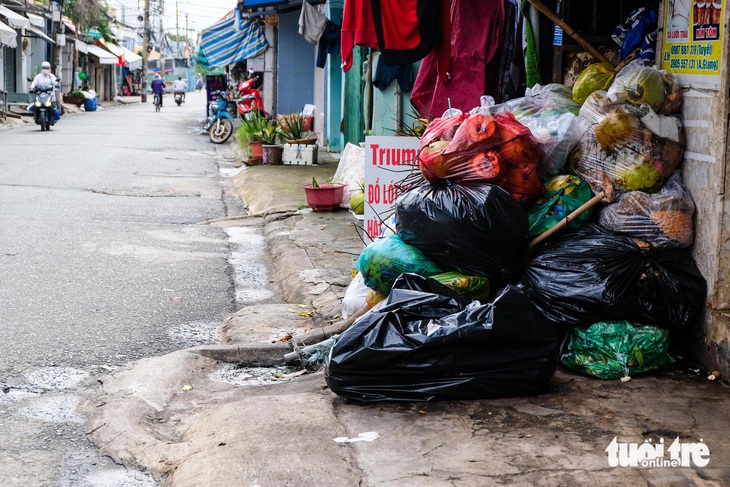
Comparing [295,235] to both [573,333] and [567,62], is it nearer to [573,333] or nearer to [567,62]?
[567,62]

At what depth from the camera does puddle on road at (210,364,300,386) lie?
4.58 m

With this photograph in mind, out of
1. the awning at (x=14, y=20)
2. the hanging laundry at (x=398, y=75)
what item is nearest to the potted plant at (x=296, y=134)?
the hanging laundry at (x=398, y=75)

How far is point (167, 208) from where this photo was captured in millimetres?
10281

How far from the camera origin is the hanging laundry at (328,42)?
15078 mm

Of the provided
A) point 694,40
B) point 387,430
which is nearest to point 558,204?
point 694,40

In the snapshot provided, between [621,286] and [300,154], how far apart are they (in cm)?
1008

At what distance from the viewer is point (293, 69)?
1967cm

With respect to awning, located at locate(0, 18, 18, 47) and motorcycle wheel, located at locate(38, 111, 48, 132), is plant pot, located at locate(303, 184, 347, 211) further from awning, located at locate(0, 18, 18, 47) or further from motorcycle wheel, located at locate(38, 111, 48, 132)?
awning, located at locate(0, 18, 18, 47)

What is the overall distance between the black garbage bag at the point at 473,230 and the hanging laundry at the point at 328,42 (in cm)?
1108

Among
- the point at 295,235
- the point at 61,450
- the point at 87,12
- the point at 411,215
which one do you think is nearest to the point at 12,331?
the point at 61,450

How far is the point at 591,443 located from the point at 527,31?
122 inches

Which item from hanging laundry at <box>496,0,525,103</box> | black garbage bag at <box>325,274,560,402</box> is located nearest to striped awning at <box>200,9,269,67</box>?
hanging laundry at <box>496,0,525,103</box>

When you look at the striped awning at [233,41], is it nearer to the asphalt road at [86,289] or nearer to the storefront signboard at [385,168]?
the asphalt road at [86,289]

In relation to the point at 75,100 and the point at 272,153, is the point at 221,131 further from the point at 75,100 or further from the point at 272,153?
the point at 75,100
